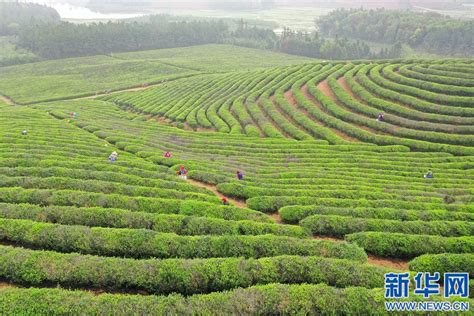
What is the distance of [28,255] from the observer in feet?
44.2

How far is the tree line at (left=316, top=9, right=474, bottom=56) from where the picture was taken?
388ft

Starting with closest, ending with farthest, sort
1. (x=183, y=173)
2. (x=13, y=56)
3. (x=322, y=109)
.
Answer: (x=183, y=173)
(x=322, y=109)
(x=13, y=56)

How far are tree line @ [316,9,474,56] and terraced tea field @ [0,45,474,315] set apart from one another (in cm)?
9571

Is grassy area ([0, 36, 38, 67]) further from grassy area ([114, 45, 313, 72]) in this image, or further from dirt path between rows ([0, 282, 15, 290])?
dirt path between rows ([0, 282, 15, 290])

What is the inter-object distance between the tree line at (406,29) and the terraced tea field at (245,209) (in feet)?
314

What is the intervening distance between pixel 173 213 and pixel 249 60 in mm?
105233

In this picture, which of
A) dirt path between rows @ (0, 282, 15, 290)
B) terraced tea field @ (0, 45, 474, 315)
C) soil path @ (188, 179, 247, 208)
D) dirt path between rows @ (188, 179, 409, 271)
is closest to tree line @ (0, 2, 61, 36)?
terraced tea field @ (0, 45, 474, 315)

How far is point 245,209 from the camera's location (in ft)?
61.6

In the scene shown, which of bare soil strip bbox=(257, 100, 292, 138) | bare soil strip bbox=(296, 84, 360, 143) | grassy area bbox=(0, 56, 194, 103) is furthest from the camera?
grassy area bbox=(0, 56, 194, 103)

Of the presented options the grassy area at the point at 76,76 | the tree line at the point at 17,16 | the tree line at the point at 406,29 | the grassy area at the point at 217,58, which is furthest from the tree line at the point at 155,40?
the tree line at the point at 406,29

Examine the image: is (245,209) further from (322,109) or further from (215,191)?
(322,109)

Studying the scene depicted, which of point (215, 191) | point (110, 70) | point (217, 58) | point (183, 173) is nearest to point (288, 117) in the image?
point (183, 173)

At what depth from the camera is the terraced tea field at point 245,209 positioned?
1273 centimetres

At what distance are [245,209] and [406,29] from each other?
477 ft
